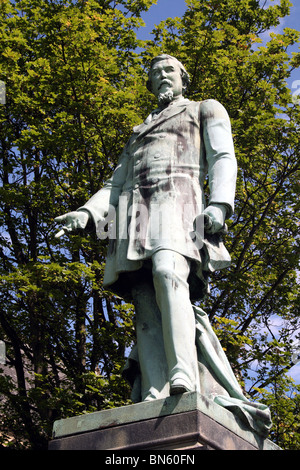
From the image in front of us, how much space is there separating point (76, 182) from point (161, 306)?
8.27 m

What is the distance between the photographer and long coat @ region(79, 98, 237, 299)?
18.9 feet

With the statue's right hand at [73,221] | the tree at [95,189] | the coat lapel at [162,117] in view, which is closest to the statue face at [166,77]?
the coat lapel at [162,117]

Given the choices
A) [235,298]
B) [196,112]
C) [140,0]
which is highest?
[140,0]

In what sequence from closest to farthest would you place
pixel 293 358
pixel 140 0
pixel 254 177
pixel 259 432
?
pixel 259 432 < pixel 293 358 < pixel 254 177 < pixel 140 0

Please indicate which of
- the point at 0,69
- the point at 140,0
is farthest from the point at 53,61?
the point at 140,0

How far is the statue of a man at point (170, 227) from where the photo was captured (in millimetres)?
5414

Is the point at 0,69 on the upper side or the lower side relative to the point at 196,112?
upper

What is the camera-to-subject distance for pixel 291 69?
14266 mm

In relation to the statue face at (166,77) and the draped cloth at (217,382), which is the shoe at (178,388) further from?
the statue face at (166,77)

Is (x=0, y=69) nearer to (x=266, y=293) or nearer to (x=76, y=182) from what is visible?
(x=76, y=182)

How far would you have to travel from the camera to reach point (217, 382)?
18.1 feet

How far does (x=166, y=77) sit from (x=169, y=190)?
1.25m

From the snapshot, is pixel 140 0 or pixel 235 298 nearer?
pixel 235 298

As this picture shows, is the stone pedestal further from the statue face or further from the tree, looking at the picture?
the tree
